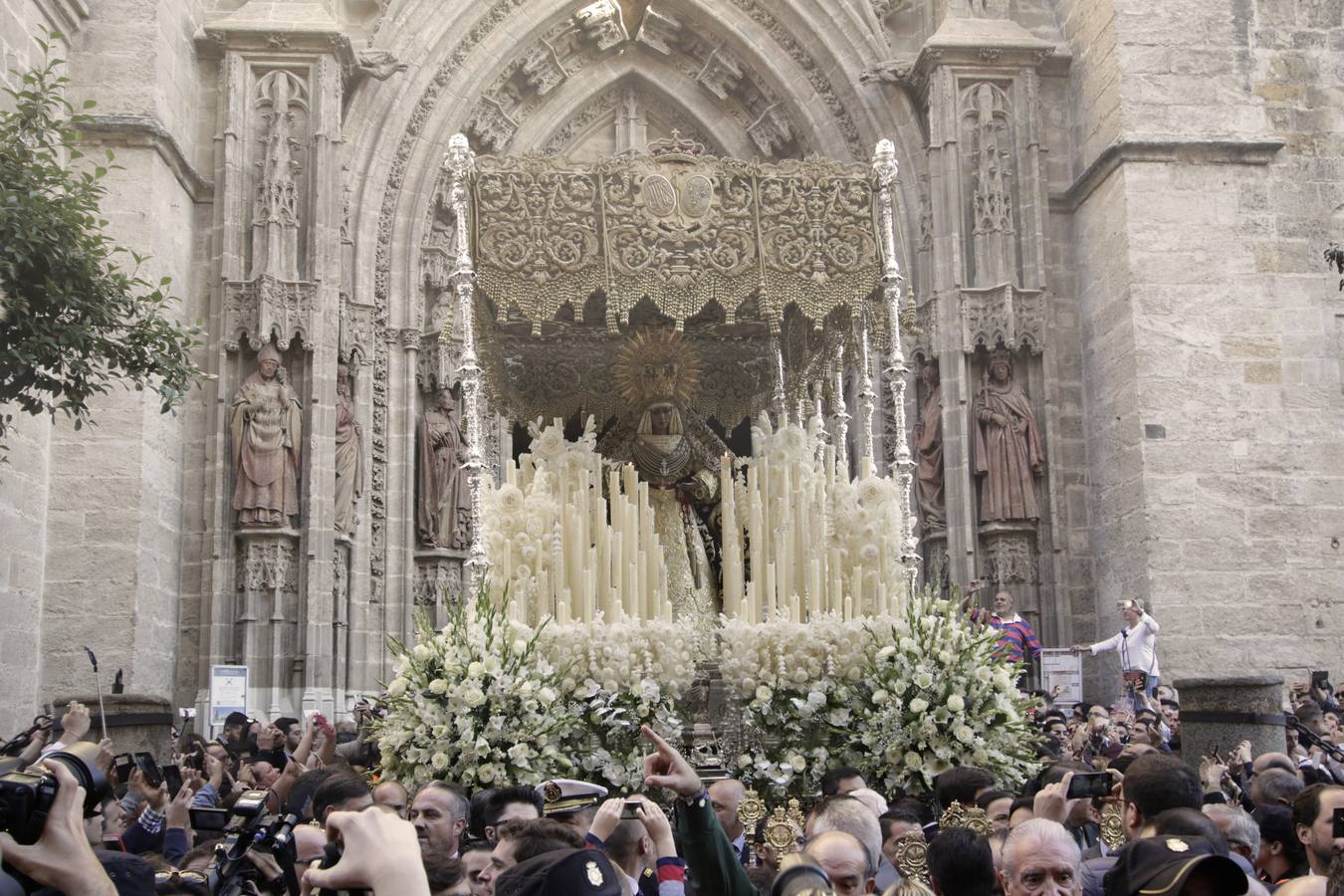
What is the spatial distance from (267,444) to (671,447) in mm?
6746

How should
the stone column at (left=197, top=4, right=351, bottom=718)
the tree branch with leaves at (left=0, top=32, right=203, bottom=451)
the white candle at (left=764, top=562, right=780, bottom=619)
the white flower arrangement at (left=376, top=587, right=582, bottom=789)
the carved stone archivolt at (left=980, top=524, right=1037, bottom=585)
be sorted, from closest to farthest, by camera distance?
the white flower arrangement at (left=376, top=587, right=582, bottom=789) < the white candle at (left=764, top=562, right=780, bottom=619) < the tree branch with leaves at (left=0, top=32, right=203, bottom=451) < the stone column at (left=197, top=4, right=351, bottom=718) < the carved stone archivolt at (left=980, top=524, right=1037, bottom=585)

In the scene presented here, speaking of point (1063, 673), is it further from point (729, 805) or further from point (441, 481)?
point (729, 805)

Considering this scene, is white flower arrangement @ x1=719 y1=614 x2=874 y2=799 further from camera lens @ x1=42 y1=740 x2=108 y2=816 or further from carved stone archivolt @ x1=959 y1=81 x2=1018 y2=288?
carved stone archivolt @ x1=959 y1=81 x2=1018 y2=288

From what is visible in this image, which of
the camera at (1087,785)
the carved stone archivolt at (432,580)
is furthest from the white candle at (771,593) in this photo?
the carved stone archivolt at (432,580)

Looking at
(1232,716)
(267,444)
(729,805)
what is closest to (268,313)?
(267,444)

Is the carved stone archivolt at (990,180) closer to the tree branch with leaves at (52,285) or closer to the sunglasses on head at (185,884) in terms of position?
the tree branch with leaves at (52,285)

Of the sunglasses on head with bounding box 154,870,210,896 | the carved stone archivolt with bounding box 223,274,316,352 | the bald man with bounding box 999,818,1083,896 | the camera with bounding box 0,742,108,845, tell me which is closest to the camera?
the camera with bounding box 0,742,108,845

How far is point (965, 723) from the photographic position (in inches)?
316

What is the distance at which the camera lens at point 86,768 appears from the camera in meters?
3.12

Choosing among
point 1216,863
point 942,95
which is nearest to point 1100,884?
point 1216,863

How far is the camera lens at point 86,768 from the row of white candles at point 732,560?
536 centimetres

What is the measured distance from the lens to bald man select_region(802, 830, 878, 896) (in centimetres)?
409

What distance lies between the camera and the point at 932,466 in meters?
16.7

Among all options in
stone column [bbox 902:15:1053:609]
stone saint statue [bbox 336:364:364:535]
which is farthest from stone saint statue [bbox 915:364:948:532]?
stone saint statue [bbox 336:364:364:535]
